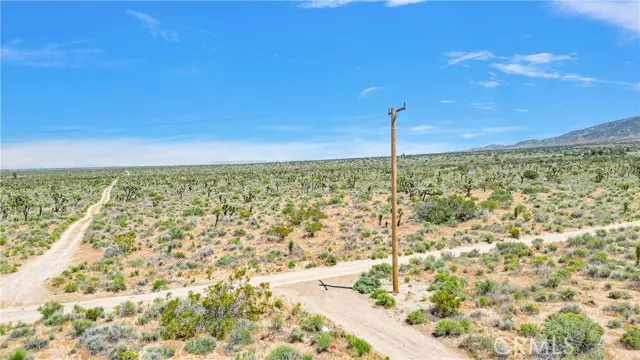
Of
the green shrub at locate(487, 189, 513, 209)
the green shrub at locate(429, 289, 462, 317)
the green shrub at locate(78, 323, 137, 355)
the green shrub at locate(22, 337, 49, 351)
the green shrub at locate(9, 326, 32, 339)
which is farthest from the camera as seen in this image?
the green shrub at locate(487, 189, 513, 209)

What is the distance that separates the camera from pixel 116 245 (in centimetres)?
2777

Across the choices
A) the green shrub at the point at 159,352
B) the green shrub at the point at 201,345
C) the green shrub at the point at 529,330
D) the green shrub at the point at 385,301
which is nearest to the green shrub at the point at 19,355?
the green shrub at the point at 159,352

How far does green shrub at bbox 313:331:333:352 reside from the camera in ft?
40.3

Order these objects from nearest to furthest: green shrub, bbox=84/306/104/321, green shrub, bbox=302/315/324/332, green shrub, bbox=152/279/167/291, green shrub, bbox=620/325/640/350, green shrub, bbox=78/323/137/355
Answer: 1. green shrub, bbox=620/325/640/350
2. green shrub, bbox=78/323/137/355
3. green shrub, bbox=302/315/324/332
4. green shrub, bbox=84/306/104/321
5. green shrub, bbox=152/279/167/291

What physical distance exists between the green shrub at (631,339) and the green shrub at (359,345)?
308 inches

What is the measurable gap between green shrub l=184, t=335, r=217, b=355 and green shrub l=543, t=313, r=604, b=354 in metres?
10.9

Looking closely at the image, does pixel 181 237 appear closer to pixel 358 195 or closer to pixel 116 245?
pixel 116 245

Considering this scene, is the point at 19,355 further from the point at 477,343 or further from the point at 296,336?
the point at 477,343

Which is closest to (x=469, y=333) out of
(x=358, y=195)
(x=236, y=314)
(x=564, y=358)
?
(x=564, y=358)

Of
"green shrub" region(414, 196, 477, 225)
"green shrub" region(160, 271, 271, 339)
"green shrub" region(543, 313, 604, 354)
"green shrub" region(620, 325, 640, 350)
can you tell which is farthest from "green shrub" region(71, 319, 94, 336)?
"green shrub" region(414, 196, 477, 225)

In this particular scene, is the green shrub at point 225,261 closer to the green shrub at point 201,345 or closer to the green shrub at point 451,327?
the green shrub at point 201,345

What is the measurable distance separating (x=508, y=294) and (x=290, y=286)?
9.89m

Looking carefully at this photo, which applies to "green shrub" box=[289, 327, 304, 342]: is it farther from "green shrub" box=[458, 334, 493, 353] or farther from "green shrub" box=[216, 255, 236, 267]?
"green shrub" box=[216, 255, 236, 267]

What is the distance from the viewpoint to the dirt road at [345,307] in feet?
40.1
